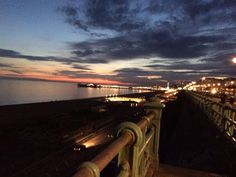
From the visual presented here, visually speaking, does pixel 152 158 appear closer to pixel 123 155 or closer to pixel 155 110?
pixel 155 110

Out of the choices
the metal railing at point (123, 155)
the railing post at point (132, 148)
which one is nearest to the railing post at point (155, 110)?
the metal railing at point (123, 155)

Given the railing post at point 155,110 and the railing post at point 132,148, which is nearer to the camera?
the railing post at point 132,148

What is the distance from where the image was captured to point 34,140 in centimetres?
2666

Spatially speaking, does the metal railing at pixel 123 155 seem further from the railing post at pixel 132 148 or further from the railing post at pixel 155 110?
the railing post at pixel 155 110

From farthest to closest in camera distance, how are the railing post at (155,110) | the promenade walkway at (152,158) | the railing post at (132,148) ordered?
the railing post at (155,110)
the railing post at (132,148)
the promenade walkway at (152,158)

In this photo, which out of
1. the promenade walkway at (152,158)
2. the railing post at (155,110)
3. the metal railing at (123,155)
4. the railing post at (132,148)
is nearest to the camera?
the metal railing at (123,155)

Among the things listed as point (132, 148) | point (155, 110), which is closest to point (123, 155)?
point (132, 148)

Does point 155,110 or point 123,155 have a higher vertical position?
point 155,110

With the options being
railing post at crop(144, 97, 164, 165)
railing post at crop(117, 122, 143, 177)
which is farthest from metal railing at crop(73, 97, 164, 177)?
railing post at crop(144, 97, 164, 165)

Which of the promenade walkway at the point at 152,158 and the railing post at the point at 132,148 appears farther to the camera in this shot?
the railing post at the point at 132,148

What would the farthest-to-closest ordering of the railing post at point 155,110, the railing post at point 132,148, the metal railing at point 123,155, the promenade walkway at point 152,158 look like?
1. the railing post at point 155,110
2. the railing post at point 132,148
3. the promenade walkway at point 152,158
4. the metal railing at point 123,155

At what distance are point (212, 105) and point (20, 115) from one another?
25.4 metres

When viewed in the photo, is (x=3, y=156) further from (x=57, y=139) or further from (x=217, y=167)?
(x=217, y=167)

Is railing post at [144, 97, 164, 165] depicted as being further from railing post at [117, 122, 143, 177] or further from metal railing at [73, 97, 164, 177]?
railing post at [117, 122, 143, 177]
